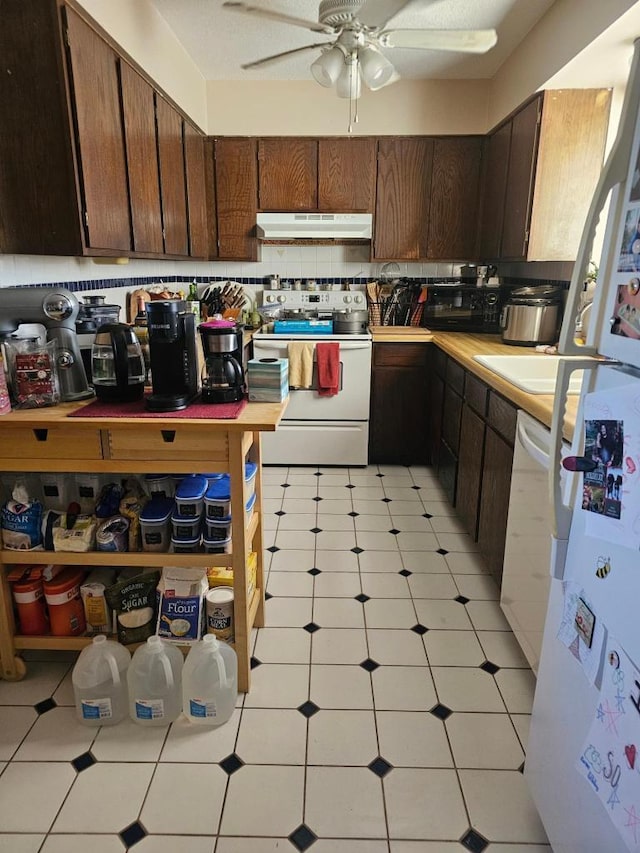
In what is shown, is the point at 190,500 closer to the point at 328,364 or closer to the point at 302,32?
the point at 328,364

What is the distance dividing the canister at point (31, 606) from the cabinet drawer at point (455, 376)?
2.08 meters

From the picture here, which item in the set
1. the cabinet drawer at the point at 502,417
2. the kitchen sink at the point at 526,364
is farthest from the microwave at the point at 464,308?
the cabinet drawer at the point at 502,417

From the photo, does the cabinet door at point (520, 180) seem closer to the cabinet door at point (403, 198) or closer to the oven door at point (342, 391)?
the cabinet door at point (403, 198)

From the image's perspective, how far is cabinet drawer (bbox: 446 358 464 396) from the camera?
2.85 m

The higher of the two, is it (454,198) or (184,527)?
(454,198)

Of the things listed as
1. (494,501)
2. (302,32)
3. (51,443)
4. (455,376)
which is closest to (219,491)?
(51,443)

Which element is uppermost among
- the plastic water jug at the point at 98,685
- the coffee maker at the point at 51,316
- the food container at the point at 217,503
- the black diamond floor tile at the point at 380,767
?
the coffee maker at the point at 51,316

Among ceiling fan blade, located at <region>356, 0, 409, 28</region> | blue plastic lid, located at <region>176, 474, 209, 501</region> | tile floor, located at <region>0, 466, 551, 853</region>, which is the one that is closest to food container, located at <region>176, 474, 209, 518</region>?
blue plastic lid, located at <region>176, 474, 209, 501</region>

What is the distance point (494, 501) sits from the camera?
2271mm

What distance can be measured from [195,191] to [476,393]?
2295 millimetres

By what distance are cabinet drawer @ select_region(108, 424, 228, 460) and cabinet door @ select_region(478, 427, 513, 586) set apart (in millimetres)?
1131

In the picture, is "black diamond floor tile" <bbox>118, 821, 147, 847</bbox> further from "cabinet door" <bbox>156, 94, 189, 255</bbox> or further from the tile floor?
"cabinet door" <bbox>156, 94, 189, 255</bbox>

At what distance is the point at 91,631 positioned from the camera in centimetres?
180

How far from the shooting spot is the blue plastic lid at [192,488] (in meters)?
1.66
